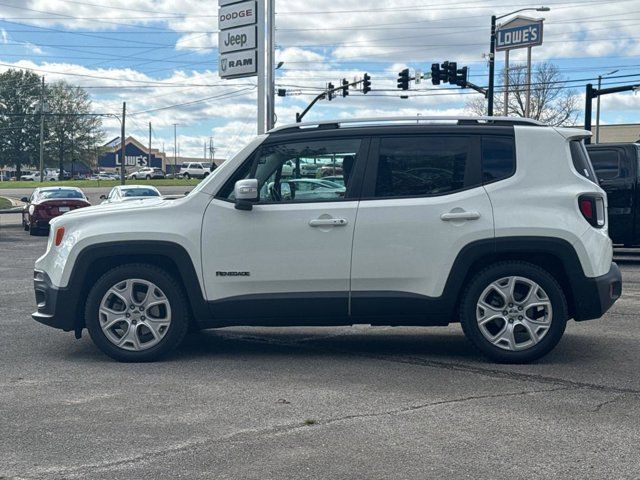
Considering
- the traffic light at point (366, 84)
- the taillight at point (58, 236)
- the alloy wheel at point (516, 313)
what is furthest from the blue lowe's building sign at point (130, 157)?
the alloy wheel at point (516, 313)

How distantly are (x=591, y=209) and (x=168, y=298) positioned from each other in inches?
134

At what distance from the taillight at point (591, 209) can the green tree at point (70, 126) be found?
3910 inches

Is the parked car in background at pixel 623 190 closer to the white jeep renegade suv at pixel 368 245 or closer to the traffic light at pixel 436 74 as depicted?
the white jeep renegade suv at pixel 368 245

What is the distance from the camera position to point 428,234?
6668 mm

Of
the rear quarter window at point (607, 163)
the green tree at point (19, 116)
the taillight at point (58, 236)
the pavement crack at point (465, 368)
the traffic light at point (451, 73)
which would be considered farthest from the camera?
the green tree at point (19, 116)

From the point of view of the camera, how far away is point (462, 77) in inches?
1439

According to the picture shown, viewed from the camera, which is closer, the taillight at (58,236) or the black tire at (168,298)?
the black tire at (168,298)

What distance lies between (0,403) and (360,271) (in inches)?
109

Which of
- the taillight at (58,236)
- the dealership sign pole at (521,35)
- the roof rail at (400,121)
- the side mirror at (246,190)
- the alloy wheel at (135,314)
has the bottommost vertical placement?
the alloy wheel at (135,314)

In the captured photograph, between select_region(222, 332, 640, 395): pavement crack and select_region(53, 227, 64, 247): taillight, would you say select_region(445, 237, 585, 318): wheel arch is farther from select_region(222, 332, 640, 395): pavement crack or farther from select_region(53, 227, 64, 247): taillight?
select_region(53, 227, 64, 247): taillight

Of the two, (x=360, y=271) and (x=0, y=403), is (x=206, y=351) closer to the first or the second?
(x=360, y=271)

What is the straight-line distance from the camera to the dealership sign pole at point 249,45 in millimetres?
26000

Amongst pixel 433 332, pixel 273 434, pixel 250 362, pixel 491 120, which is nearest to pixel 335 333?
pixel 433 332

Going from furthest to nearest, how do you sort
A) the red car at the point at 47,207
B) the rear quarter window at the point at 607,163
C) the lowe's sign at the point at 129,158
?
the lowe's sign at the point at 129,158 < the red car at the point at 47,207 < the rear quarter window at the point at 607,163
